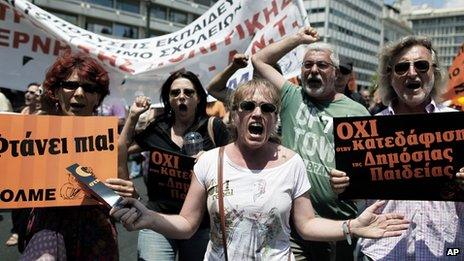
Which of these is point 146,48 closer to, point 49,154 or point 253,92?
point 49,154

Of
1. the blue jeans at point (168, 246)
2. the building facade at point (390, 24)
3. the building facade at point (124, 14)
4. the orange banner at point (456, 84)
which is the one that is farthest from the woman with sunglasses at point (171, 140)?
the building facade at point (390, 24)

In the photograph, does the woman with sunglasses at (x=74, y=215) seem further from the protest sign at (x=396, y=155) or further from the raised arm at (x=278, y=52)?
the raised arm at (x=278, y=52)

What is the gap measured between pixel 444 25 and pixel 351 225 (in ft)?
574

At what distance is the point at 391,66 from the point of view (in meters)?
2.72

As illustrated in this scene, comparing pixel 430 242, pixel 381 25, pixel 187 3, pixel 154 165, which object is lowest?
pixel 430 242

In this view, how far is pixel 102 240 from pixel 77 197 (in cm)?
24

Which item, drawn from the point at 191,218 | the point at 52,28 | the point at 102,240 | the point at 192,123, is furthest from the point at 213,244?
the point at 52,28

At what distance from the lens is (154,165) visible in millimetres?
3174

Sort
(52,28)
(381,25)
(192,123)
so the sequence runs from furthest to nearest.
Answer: (381,25) < (52,28) < (192,123)

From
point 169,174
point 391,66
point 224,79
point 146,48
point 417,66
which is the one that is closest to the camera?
point 417,66

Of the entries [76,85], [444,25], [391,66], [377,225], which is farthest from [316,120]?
[444,25]

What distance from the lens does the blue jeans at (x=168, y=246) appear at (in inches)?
127

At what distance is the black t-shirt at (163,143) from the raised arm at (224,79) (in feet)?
1.22

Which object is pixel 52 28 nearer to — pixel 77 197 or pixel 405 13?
pixel 77 197
